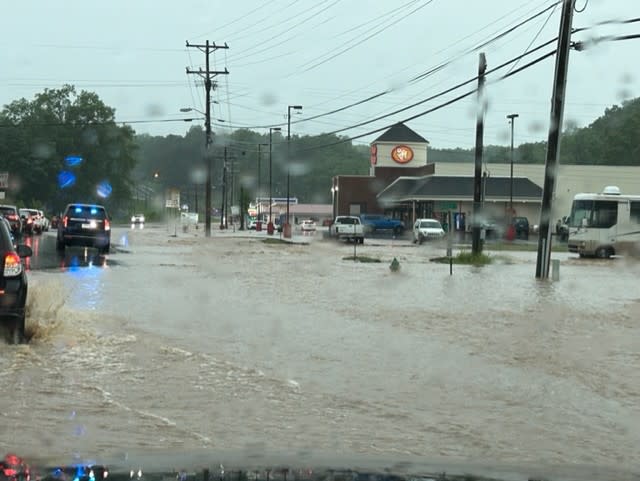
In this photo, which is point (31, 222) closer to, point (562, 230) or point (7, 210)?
point (7, 210)

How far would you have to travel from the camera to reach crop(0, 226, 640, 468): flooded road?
7883mm

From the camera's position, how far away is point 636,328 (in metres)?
16.6

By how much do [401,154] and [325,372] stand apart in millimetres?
75727

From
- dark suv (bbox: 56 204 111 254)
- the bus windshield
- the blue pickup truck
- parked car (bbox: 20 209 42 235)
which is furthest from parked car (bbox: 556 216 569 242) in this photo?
dark suv (bbox: 56 204 111 254)

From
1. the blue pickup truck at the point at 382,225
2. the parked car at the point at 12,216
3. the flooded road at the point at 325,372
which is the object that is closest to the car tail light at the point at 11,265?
the flooded road at the point at 325,372

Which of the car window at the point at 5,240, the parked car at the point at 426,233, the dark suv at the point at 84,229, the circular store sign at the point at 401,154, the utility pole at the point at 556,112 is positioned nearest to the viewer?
the car window at the point at 5,240

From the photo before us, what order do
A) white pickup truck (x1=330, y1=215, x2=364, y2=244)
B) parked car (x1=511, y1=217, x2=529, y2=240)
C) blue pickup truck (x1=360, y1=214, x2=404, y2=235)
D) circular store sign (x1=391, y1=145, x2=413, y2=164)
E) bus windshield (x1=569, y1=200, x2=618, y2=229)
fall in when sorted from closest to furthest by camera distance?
bus windshield (x1=569, y1=200, x2=618, y2=229) → white pickup truck (x1=330, y1=215, x2=364, y2=244) → parked car (x1=511, y1=217, x2=529, y2=240) → blue pickup truck (x1=360, y1=214, x2=404, y2=235) → circular store sign (x1=391, y1=145, x2=413, y2=164)

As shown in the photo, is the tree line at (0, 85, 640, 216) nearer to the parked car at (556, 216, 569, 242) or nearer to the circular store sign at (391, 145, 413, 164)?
the circular store sign at (391, 145, 413, 164)

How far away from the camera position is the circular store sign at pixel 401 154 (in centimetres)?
8594

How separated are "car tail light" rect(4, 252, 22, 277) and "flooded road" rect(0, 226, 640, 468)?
3.24 feet

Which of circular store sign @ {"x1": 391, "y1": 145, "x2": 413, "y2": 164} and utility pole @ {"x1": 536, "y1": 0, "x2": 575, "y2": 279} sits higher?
circular store sign @ {"x1": 391, "y1": 145, "x2": 413, "y2": 164}

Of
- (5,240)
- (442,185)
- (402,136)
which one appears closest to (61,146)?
(402,136)

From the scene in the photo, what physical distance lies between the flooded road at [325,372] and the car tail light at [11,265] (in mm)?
988

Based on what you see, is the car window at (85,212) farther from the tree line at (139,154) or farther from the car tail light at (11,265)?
the tree line at (139,154)
